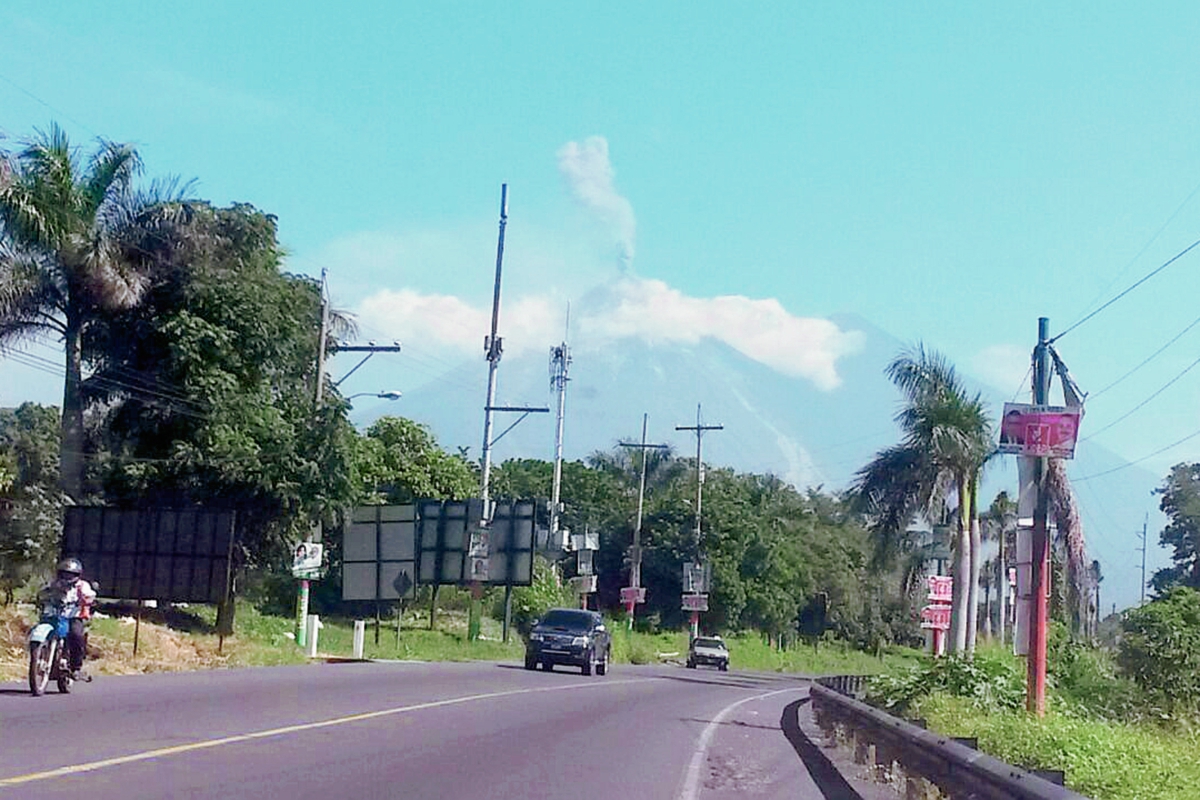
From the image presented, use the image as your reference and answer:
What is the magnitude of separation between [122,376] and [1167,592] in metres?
27.6

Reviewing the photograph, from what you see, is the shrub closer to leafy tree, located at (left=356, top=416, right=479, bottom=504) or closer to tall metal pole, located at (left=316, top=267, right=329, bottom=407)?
tall metal pole, located at (left=316, top=267, right=329, bottom=407)

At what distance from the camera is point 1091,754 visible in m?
12.9

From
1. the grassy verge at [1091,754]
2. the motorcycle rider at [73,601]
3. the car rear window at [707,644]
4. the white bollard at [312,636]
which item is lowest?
the car rear window at [707,644]

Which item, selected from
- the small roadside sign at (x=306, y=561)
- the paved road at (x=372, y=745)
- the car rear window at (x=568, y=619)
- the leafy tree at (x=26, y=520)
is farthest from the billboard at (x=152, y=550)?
the car rear window at (x=568, y=619)

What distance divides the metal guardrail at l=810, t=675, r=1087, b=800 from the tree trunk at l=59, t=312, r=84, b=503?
25422 mm

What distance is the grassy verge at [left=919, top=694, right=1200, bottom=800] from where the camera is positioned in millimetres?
11398

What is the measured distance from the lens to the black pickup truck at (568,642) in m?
39.8

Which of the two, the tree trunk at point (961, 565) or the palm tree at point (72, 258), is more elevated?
the palm tree at point (72, 258)

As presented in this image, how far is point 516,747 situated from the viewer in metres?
16.9

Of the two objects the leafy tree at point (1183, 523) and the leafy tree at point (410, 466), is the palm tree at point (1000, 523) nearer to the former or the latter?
the leafy tree at point (1183, 523)

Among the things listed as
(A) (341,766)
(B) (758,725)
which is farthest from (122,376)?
(A) (341,766)

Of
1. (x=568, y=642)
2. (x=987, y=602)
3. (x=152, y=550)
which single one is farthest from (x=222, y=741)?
(x=987, y=602)

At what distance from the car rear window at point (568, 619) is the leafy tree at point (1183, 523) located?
20.3m

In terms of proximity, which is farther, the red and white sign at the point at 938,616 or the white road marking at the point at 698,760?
the red and white sign at the point at 938,616
